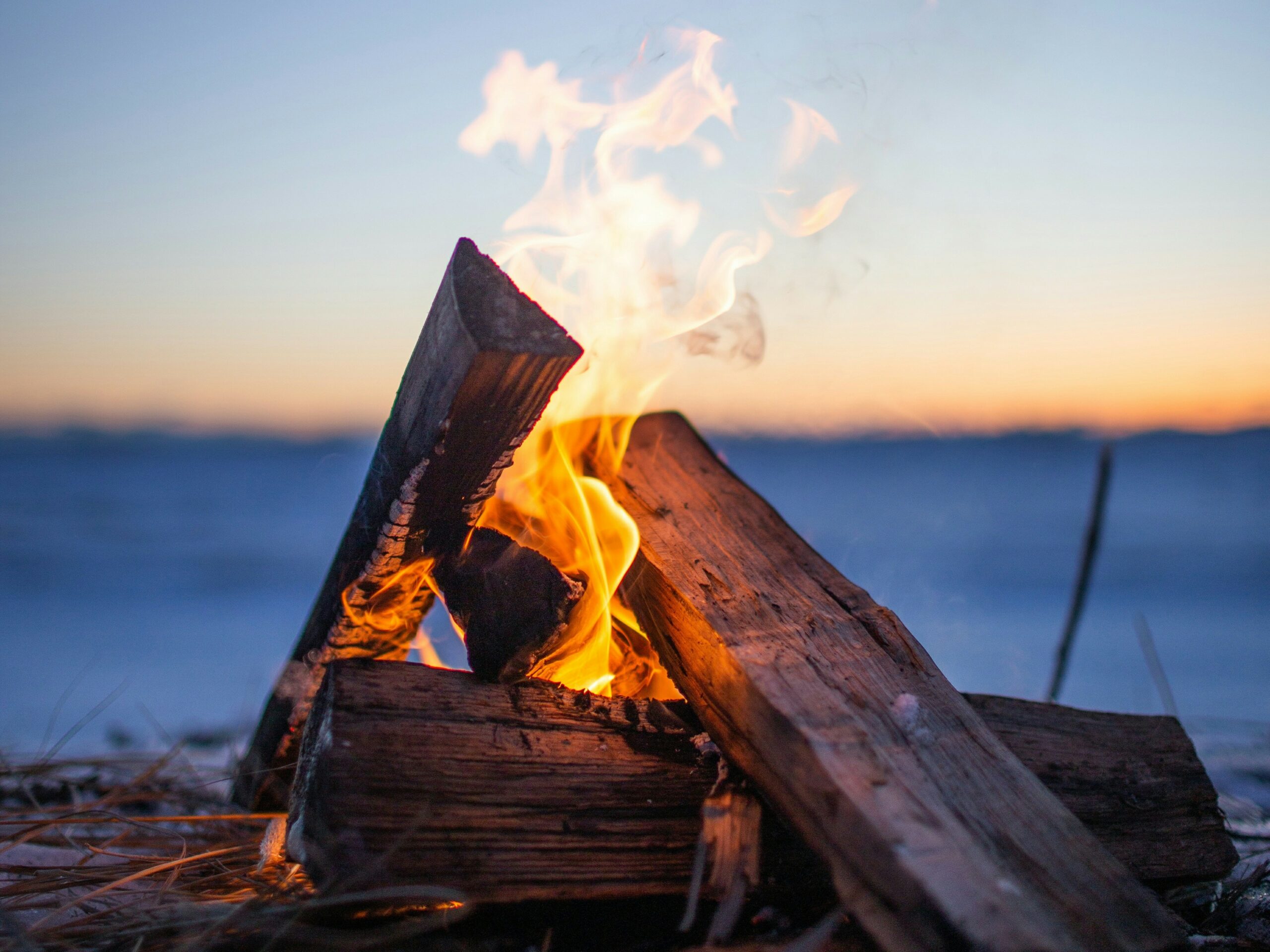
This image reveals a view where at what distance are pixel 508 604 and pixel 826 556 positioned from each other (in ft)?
33.6

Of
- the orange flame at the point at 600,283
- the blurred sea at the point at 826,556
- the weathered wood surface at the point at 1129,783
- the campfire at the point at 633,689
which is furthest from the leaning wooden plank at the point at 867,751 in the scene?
the blurred sea at the point at 826,556

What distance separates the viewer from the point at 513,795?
151cm

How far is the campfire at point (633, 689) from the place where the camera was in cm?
129

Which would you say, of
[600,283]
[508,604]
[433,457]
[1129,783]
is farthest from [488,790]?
[1129,783]

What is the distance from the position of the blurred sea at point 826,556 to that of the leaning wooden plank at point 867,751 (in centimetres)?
183

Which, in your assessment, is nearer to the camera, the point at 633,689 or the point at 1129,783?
the point at 1129,783

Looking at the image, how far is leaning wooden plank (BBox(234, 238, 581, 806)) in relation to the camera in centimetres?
137

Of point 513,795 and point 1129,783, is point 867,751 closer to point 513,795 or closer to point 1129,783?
point 513,795

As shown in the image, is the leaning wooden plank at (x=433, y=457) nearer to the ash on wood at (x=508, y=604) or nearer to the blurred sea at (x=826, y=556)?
the ash on wood at (x=508, y=604)

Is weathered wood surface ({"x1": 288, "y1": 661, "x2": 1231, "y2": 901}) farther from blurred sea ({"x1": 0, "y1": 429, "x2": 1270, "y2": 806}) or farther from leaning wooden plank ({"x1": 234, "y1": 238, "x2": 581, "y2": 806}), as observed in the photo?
blurred sea ({"x1": 0, "y1": 429, "x2": 1270, "y2": 806})

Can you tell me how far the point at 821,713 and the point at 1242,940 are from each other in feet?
3.86

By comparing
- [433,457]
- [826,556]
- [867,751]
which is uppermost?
[826,556]

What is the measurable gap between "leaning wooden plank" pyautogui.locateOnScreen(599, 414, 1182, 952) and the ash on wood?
25 centimetres

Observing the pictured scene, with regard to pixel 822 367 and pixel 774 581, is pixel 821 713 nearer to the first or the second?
pixel 774 581
